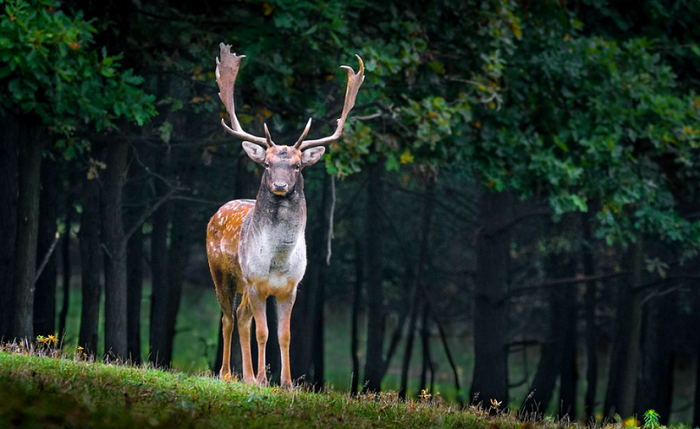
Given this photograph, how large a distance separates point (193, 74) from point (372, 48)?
276cm

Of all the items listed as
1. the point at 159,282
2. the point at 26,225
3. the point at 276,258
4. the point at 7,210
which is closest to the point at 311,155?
the point at 276,258

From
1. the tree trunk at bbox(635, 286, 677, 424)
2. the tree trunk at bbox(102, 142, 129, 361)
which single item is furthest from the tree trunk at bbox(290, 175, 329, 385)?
the tree trunk at bbox(635, 286, 677, 424)

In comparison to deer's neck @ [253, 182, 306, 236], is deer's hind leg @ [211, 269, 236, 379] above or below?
below

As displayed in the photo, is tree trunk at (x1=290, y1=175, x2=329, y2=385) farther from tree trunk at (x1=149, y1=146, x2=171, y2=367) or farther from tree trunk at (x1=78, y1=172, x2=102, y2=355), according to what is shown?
tree trunk at (x1=78, y1=172, x2=102, y2=355)

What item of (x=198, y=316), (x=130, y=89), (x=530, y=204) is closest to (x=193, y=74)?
(x=130, y=89)

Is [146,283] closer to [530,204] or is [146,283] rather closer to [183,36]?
[530,204]

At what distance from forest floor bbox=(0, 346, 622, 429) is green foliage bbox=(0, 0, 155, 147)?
11.9 ft

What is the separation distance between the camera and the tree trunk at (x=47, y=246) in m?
18.4

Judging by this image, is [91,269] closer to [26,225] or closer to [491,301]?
[26,225]

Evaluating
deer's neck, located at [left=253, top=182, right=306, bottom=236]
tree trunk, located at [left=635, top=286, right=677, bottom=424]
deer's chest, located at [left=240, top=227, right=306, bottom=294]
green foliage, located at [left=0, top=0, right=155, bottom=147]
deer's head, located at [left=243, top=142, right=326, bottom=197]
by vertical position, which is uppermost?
green foliage, located at [left=0, top=0, right=155, bottom=147]

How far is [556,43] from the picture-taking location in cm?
1686

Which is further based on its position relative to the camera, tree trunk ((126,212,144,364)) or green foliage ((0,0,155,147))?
tree trunk ((126,212,144,364))

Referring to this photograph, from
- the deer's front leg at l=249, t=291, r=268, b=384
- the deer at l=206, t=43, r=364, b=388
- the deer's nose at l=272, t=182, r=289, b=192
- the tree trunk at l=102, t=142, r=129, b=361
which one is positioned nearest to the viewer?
the deer's nose at l=272, t=182, r=289, b=192

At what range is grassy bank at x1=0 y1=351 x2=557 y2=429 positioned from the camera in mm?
7141
